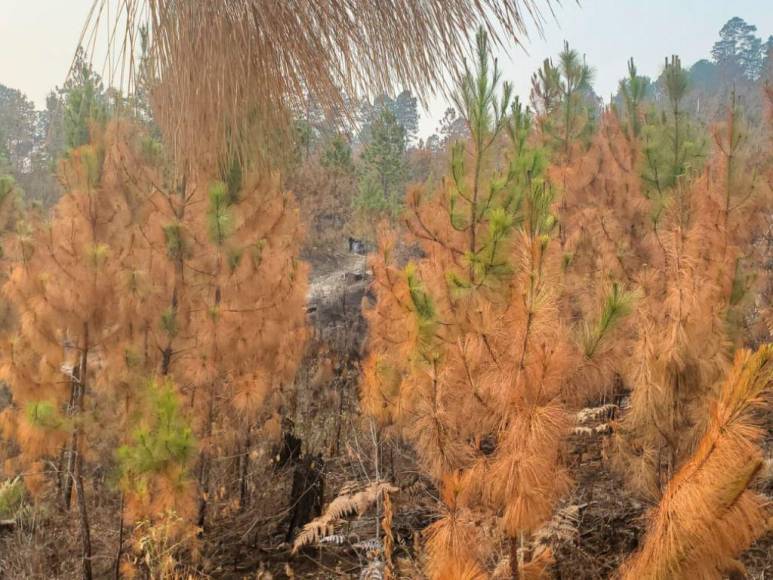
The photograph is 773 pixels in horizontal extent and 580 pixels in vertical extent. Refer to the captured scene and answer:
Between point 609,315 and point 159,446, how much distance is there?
2.76 metres

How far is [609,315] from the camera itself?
240 centimetres

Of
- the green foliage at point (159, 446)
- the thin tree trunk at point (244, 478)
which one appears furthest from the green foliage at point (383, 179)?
the green foliage at point (159, 446)

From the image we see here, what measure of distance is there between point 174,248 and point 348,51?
440 cm

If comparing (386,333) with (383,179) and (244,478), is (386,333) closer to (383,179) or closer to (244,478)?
(244,478)

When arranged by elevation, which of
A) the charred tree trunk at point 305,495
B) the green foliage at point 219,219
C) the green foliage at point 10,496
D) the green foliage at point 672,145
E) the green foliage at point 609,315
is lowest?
the charred tree trunk at point 305,495

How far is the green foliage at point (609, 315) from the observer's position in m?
2.38

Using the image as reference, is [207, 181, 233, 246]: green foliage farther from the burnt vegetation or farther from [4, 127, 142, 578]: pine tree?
[4, 127, 142, 578]: pine tree

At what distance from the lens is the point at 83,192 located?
4.87 meters

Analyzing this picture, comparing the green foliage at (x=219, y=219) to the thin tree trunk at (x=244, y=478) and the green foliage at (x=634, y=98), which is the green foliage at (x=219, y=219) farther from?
the green foliage at (x=634, y=98)

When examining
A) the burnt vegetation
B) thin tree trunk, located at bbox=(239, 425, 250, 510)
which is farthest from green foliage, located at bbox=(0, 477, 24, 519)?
thin tree trunk, located at bbox=(239, 425, 250, 510)

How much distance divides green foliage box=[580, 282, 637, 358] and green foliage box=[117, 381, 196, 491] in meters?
2.52

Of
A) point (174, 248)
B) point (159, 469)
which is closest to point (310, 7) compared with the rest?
point (159, 469)

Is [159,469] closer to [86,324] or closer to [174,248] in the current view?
[86,324]

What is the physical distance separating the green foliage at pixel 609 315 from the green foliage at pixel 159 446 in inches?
99.2
